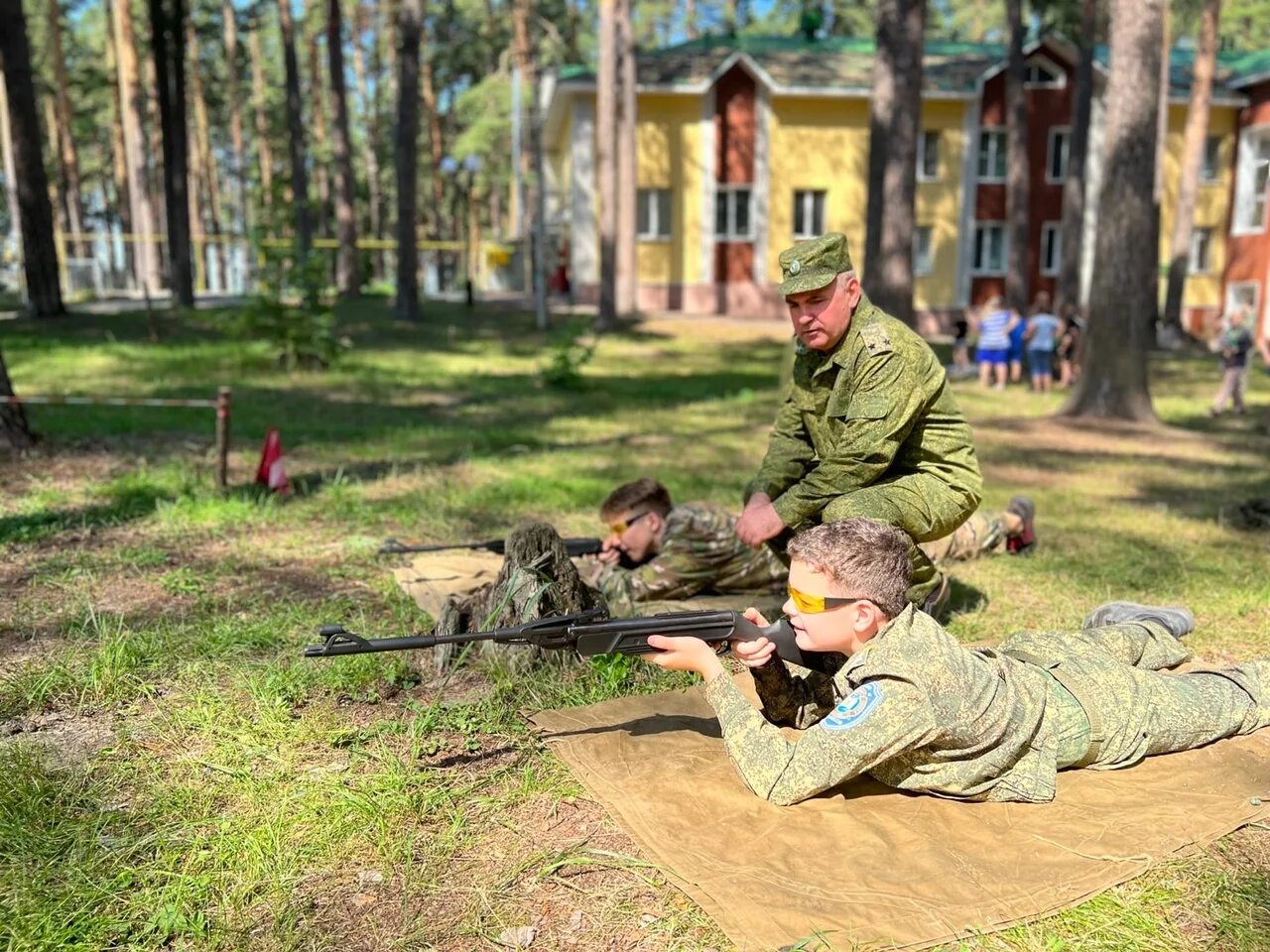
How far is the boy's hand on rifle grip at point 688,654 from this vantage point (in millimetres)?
3156

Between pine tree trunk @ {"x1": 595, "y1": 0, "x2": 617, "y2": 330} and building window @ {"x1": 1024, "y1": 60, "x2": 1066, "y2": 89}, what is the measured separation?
14410 mm

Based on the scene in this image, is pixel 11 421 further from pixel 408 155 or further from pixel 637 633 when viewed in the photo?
pixel 408 155

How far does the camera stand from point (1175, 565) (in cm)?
629

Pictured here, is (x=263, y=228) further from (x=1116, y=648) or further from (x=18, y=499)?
(x=1116, y=648)

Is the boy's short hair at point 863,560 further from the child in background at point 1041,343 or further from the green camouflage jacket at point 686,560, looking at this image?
the child in background at point 1041,343

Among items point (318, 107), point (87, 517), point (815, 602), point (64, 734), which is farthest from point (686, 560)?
point (318, 107)

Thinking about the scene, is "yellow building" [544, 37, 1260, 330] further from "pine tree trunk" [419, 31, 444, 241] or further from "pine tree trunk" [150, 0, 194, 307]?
"pine tree trunk" [419, 31, 444, 241]

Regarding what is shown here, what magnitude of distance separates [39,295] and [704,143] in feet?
58.8

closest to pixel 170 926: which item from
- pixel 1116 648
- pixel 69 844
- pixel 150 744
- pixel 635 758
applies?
pixel 69 844

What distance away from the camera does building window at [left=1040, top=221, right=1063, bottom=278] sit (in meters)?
31.0

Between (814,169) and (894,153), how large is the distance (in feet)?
52.2

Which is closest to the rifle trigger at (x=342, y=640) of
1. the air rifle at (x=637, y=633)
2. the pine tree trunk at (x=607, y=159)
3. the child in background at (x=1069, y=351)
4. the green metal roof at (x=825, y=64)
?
the air rifle at (x=637, y=633)

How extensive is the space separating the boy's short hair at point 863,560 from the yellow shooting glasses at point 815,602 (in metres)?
0.04

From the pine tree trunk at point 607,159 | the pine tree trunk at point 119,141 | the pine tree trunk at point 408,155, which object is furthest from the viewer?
the pine tree trunk at point 119,141
